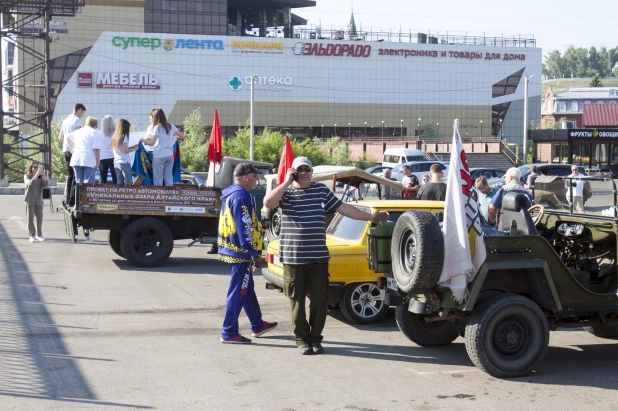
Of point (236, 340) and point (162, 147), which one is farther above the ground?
point (162, 147)

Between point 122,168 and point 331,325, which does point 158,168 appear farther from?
point 331,325

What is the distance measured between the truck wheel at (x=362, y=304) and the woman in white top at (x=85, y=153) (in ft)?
23.7

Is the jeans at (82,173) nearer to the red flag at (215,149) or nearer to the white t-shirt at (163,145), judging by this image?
the white t-shirt at (163,145)

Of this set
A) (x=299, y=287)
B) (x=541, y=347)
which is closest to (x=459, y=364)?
(x=541, y=347)

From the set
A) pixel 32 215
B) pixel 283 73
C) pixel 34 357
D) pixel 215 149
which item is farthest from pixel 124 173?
pixel 283 73

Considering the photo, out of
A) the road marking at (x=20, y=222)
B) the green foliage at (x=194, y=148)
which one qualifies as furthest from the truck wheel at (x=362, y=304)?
the green foliage at (x=194, y=148)

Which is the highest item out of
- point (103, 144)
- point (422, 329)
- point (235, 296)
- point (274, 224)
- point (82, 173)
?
point (103, 144)

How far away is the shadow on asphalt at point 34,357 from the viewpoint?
6711mm

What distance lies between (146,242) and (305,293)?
22.1 feet

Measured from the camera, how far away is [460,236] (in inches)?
280

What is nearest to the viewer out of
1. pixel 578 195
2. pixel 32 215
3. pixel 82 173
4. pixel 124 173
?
pixel 578 195

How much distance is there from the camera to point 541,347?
7.35 meters

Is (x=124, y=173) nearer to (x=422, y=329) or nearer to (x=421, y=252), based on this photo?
(x=422, y=329)

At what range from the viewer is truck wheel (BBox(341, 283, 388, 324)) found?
9648mm
